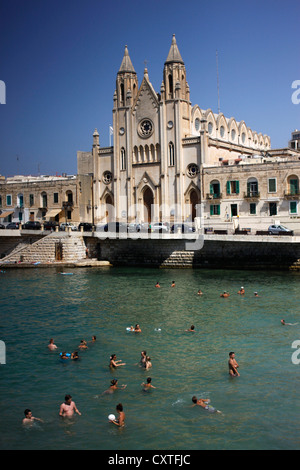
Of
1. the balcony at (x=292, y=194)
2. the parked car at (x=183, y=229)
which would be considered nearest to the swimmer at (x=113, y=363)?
the parked car at (x=183, y=229)

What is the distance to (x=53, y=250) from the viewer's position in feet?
168

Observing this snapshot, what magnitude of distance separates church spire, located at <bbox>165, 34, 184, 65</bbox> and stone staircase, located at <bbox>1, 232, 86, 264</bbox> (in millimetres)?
22404

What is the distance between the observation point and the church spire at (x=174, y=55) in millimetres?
57781

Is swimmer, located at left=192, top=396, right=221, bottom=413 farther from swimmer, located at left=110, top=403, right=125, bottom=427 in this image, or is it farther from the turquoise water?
swimmer, located at left=110, top=403, right=125, bottom=427

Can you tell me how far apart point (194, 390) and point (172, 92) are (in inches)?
1789

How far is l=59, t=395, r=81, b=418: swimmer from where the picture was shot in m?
15.8

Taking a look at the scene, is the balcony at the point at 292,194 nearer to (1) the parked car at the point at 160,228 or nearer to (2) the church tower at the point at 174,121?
(1) the parked car at the point at 160,228

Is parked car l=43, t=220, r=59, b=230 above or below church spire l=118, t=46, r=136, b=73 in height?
below

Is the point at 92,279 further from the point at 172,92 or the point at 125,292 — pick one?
the point at 172,92

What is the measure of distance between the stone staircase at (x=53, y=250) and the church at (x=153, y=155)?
34.9 ft

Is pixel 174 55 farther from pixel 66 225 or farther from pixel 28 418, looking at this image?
pixel 28 418

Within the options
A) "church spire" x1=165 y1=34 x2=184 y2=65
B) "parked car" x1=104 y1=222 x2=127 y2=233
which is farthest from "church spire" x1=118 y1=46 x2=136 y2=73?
"parked car" x1=104 y1=222 x2=127 y2=233

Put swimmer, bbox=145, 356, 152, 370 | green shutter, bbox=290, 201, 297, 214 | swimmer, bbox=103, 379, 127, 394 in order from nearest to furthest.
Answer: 1. swimmer, bbox=103, 379, 127, 394
2. swimmer, bbox=145, 356, 152, 370
3. green shutter, bbox=290, 201, 297, 214

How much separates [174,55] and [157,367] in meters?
46.0
